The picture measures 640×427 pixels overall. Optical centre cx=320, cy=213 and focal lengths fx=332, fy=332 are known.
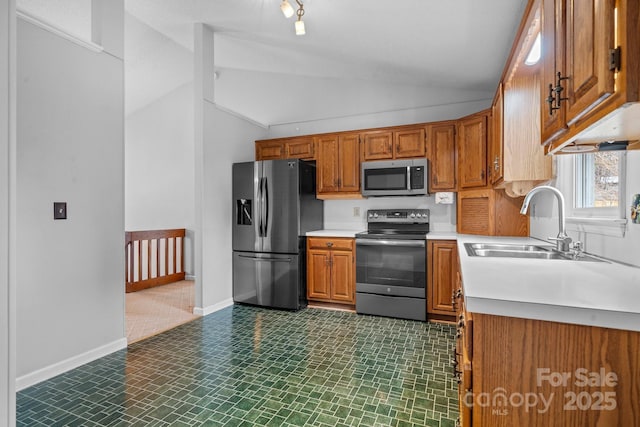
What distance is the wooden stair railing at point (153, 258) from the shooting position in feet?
15.8

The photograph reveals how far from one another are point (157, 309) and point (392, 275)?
275cm

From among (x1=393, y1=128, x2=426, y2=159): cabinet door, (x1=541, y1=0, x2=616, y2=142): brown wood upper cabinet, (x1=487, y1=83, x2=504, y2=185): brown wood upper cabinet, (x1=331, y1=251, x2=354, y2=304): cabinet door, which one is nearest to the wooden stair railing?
(x1=331, y1=251, x2=354, y2=304): cabinet door

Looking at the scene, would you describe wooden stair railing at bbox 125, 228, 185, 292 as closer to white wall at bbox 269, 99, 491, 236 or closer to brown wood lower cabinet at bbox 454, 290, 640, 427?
white wall at bbox 269, 99, 491, 236

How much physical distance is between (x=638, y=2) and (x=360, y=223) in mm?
3673

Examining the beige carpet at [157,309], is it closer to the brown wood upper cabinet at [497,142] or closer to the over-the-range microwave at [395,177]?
the over-the-range microwave at [395,177]

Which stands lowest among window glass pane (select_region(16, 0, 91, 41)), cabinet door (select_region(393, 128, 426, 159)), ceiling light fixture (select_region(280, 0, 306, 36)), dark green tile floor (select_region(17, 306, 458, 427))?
dark green tile floor (select_region(17, 306, 458, 427))

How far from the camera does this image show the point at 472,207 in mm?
3566

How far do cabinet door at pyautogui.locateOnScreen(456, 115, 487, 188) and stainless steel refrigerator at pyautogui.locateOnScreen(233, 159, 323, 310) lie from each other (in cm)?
175

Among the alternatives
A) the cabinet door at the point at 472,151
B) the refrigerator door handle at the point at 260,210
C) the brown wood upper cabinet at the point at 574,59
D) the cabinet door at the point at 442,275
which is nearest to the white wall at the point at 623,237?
the brown wood upper cabinet at the point at 574,59

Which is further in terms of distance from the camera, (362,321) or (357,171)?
(357,171)

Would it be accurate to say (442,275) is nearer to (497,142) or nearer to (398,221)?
(398,221)

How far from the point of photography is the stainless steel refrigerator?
3.83 metres

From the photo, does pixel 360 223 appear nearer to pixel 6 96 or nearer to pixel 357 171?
pixel 357 171

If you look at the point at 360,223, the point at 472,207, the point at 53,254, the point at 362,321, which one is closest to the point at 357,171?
the point at 360,223
